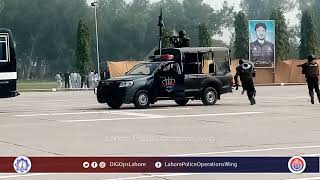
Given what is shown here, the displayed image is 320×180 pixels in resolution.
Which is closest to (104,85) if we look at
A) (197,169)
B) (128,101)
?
(128,101)

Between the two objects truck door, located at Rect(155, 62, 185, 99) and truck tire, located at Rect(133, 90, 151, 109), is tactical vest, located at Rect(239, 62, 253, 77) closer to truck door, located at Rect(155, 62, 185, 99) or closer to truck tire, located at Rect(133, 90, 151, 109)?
truck door, located at Rect(155, 62, 185, 99)

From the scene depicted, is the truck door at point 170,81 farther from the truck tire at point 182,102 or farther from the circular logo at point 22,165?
the circular logo at point 22,165

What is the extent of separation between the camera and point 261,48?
2219 inches

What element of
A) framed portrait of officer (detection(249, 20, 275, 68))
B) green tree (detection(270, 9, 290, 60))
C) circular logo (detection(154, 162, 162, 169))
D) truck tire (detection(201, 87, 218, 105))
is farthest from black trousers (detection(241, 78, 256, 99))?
green tree (detection(270, 9, 290, 60))

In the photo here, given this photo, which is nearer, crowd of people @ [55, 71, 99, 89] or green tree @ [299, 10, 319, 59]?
crowd of people @ [55, 71, 99, 89]

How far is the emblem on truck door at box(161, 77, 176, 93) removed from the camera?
22.8 metres

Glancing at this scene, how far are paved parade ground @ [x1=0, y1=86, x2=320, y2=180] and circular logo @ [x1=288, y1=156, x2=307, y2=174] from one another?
0.62 m

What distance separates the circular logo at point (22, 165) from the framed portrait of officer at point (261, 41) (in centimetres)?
4999

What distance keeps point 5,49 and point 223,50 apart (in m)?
8.24

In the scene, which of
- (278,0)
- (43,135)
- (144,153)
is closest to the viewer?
(144,153)

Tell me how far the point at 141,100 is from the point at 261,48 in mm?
35488

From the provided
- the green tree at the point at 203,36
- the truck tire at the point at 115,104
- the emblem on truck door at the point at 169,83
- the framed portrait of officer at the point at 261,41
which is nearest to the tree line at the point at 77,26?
the green tree at the point at 203,36

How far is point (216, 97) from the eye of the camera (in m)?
24.2

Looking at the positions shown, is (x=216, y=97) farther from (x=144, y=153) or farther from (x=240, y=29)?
(x=240, y=29)
